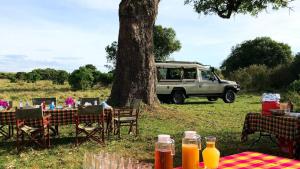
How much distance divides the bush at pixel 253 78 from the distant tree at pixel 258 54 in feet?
40.7

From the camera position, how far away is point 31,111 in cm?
835

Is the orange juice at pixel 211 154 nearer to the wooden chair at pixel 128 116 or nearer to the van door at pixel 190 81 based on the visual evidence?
the wooden chair at pixel 128 116

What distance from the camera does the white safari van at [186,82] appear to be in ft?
66.3

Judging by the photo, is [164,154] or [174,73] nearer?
[164,154]

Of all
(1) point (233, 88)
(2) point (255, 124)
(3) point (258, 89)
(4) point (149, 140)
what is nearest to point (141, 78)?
(4) point (149, 140)

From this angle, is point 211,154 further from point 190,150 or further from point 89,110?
point 89,110

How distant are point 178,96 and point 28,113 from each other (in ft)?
42.1

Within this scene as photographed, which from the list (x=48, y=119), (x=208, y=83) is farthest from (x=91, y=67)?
(x=48, y=119)

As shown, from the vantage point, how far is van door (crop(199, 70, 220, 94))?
20922 mm

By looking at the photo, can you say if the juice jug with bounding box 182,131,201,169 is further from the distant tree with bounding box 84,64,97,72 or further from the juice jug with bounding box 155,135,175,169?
the distant tree with bounding box 84,64,97,72

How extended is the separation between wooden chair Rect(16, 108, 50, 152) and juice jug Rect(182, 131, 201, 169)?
20.9ft

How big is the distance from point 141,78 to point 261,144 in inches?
229

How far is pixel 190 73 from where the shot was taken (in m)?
20.8

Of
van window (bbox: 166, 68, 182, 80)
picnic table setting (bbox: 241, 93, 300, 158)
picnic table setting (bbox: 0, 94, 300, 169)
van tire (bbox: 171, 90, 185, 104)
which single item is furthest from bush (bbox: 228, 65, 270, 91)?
picnic table setting (bbox: 241, 93, 300, 158)
